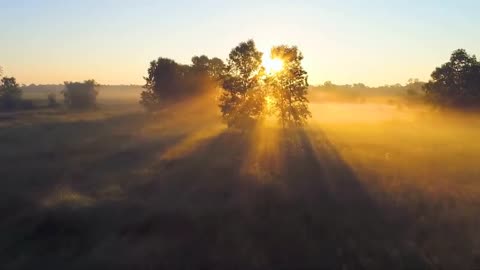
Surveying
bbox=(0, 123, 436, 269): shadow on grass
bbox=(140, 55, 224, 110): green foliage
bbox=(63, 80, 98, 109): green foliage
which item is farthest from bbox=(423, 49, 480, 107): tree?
bbox=(63, 80, 98, 109): green foliage

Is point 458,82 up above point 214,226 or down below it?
above

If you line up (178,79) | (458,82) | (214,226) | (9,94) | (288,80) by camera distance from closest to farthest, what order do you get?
(214,226)
(288,80)
(458,82)
(178,79)
(9,94)

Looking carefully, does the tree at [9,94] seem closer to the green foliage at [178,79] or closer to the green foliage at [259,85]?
the green foliage at [178,79]

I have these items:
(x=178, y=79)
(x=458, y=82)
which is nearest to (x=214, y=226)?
(x=458, y=82)

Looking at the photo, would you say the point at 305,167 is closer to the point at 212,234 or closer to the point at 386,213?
the point at 386,213

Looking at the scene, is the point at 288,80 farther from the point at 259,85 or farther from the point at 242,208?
the point at 242,208

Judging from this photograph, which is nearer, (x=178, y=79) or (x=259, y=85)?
(x=259, y=85)

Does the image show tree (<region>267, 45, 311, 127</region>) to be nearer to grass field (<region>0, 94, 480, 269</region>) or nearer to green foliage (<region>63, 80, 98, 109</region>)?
grass field (<region>0, 94, 480, 269</region>)

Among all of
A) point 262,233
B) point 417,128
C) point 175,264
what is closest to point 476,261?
point 262,233
